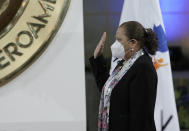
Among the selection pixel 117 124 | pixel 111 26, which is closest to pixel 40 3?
pixel 117 124

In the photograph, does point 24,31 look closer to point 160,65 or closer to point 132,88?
point 132,88

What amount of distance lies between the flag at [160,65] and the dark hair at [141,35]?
64cm

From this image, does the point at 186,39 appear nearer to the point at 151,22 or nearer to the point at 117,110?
the point at 151,22

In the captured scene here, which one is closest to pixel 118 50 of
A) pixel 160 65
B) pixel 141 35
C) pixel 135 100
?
pixel 141 35

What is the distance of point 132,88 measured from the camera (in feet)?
4.48

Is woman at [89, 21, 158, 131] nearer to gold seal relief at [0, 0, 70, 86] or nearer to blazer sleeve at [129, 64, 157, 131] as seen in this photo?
blazer sleeve at [129, 64, 157, 131]

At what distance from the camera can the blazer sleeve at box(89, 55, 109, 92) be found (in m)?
1.62

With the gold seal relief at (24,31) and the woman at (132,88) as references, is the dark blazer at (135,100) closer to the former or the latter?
the woman at (132,88)

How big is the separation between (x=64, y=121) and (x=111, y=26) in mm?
2319

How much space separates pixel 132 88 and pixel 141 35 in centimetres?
25

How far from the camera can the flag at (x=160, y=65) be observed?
214 centimetres

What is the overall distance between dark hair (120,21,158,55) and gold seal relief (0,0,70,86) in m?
0.32

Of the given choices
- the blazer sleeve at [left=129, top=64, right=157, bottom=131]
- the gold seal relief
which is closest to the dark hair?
the blazer sleeve at [left=129, top=64, right=157, bottom=131]

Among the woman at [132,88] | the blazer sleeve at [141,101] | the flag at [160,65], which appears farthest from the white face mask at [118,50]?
the flag at [160,65]
